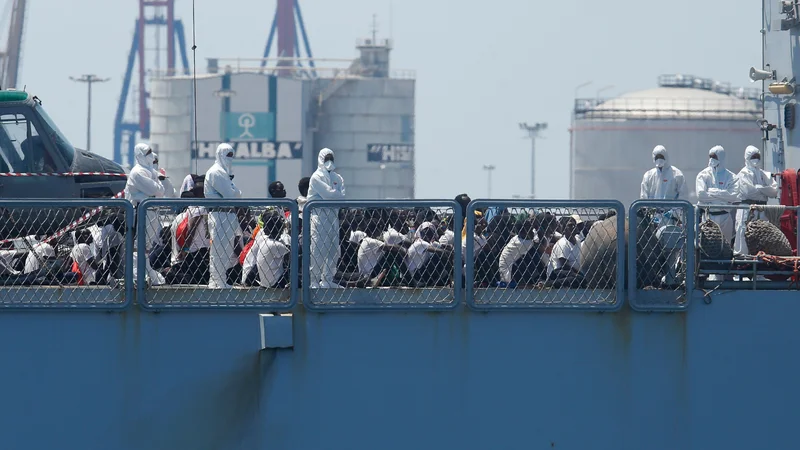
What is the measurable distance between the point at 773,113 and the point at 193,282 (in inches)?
324

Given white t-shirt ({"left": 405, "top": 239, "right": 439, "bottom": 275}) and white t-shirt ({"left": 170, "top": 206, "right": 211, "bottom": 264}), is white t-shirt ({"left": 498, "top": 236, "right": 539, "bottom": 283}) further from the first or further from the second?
white t-shirt ({"left": 170, "top": 206, "right": 211, "bottom": 264})

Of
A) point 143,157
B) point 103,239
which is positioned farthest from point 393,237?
point 143,157

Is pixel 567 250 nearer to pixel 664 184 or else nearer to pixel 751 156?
pixel 664 184

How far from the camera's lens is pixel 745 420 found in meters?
11.8

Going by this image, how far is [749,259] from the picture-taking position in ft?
38.8

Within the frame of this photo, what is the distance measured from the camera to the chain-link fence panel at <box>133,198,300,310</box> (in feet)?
38.1

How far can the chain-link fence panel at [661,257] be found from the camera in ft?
38.5

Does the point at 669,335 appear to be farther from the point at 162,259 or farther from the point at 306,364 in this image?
the point at 162,259

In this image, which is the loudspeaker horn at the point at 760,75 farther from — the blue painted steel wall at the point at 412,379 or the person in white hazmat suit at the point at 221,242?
the person in white hazmat suit at the point at 221,242

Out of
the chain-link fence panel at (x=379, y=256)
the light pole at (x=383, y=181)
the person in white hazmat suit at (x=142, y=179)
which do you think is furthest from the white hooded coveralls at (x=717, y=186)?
the light pole at (x=383, y=181)

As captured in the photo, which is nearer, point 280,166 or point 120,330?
point 120,330

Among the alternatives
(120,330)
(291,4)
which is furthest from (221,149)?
(291,4)

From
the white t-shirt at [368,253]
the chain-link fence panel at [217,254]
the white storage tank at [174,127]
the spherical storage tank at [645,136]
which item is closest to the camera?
the chain-link fence panel at [217,254]

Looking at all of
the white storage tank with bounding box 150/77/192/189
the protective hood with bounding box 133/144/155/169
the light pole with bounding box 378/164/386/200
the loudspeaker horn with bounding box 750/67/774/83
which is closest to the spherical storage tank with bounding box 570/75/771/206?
the light pole with bounding box 378/164/386/200
